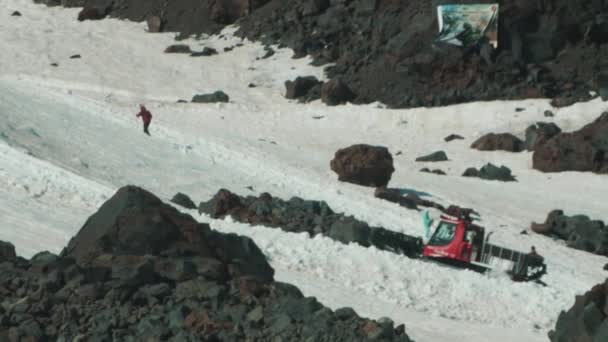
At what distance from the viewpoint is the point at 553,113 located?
38.6 metres

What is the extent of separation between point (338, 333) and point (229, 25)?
45.2 m

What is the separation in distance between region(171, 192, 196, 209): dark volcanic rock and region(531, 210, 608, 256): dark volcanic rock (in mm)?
8195

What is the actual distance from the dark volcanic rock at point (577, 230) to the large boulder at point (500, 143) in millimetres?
9426

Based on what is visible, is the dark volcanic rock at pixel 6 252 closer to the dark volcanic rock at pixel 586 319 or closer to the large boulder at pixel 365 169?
the dark volcanic rock at pixel 586 319

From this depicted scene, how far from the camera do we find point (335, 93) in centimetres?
4206

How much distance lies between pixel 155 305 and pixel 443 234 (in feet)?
34.9

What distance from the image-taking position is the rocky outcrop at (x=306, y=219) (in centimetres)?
1931

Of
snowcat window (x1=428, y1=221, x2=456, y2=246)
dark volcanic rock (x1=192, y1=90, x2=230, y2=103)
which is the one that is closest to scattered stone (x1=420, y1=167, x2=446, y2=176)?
dark volcanic rock (x1=192, y1=90, x2=230, y2=103)

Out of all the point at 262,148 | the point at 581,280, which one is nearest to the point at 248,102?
the point at 262,148

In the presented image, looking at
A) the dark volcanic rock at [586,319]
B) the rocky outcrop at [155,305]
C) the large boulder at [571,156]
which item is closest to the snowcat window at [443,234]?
the dark volcanic rock at [586,319]

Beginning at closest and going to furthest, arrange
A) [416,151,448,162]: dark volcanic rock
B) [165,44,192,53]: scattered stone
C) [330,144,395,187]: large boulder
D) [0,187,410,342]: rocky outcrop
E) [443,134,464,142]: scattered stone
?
[0,187,410,342]: rocky outcrop, [330,144,395,187]: large boulder, [416,151,448,162]: dark volcanic rock, [443,134,464,142]: scattered stone, [165,44,192,53]: scattered stone

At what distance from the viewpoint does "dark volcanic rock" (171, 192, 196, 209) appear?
71.0ft

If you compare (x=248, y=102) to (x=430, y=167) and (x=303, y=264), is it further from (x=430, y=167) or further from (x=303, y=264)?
(x=303, y=264)

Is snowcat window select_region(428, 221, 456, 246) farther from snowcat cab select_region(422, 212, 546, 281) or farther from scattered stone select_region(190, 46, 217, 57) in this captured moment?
scattered stone select_region(190, 46, 217, 57)
